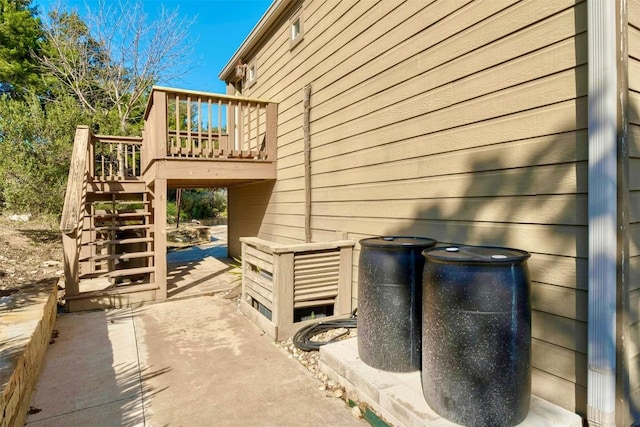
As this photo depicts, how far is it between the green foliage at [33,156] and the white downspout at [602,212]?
958 cm

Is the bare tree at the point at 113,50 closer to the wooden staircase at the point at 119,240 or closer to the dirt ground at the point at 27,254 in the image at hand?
the dirt ground at the point at 27,254

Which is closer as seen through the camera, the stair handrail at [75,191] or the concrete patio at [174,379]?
the concrete patio at [174,379]

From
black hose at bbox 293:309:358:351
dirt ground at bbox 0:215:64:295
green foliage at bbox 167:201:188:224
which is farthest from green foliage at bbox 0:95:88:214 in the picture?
green foliage at bbox 167:201:188:224

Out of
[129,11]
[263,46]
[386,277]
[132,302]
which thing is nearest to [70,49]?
[129,11]

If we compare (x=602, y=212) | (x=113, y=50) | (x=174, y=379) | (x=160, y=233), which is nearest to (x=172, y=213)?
(x=113, y=50)

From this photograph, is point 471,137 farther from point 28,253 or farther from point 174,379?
point 28,253

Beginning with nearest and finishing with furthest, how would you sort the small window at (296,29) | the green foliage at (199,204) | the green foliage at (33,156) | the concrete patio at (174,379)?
the concrete patio at (174,379), the small window at (296,29), the green foliage at (33,156), the green foliage at (199,204)

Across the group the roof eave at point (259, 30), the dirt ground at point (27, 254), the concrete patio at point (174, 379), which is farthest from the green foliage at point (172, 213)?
the concrete patio at point (174, 379)

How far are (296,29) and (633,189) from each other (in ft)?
15.8

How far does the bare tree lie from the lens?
14.2 meters

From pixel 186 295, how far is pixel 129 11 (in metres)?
13.8

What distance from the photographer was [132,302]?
4.66 meters

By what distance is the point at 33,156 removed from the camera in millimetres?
8094

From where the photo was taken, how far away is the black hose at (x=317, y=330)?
324 cm
